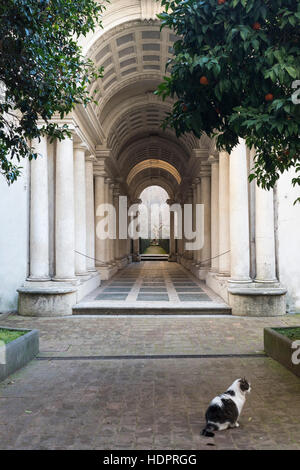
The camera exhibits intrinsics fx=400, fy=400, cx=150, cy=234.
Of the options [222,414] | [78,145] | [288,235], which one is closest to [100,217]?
[78,145]

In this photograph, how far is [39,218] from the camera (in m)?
11.2

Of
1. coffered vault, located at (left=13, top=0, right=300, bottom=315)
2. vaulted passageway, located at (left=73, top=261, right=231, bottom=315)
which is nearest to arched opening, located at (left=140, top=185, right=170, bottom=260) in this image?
coffered vault, located at (left=13, top=0, right=300, bottom=315)

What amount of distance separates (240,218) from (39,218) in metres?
5.62

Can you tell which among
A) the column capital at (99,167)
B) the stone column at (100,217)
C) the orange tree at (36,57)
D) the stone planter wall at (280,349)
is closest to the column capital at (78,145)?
the column capital at (99,167)

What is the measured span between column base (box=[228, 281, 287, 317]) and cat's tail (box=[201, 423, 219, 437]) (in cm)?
682

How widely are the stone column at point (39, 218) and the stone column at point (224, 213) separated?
5.66m

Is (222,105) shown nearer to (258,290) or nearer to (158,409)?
(158,409)

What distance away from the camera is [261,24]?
13.6 ft

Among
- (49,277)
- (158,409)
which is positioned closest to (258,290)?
(49,277)

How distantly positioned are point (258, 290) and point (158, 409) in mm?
6670

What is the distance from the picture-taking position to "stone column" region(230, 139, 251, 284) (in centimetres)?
1109

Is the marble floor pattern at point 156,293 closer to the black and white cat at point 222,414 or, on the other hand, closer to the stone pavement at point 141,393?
the stone pavement at point 141,393

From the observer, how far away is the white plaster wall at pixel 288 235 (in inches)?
443

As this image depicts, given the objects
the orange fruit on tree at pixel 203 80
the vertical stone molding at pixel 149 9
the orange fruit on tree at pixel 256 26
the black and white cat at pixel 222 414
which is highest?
the vertical stone molding at pixel 149 9
